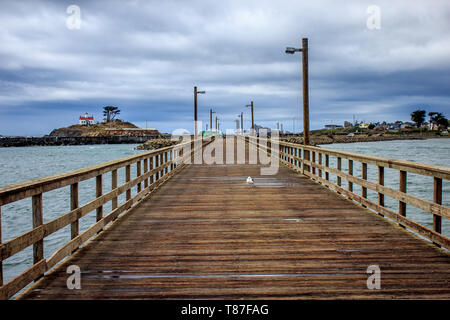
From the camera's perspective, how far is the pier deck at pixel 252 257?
351 centimetres

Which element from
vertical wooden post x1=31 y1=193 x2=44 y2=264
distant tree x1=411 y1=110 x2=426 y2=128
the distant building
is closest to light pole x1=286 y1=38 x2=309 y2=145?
vertical wooden post x1=31 y1=193 x2=44 y2=264

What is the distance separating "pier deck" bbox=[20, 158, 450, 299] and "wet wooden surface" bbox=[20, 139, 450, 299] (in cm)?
1

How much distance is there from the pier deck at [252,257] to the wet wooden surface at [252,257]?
0.4 inches

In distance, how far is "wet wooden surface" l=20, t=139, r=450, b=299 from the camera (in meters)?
3.51

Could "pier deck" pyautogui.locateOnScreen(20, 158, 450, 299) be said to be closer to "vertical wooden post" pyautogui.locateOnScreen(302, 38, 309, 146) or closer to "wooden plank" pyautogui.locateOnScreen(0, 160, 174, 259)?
"wooden plank" pyautogui.locateOnScreen(0, 160, 174, 259)

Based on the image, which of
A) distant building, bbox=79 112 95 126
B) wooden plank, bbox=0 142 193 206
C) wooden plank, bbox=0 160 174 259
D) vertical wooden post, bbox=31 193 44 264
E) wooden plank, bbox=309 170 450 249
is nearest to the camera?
wooden plank, bbox=0 160 174 259

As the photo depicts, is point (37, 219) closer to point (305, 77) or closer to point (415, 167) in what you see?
point (415, 167)

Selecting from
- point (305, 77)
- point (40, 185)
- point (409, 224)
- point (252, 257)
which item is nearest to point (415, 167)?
point (409, 224)

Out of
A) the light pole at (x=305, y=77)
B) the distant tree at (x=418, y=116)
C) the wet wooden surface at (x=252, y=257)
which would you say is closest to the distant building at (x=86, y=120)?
the distant tree at (x=418, y=116)

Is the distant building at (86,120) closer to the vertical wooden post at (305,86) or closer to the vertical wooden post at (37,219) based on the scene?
the vertical wooden post at (305,86)

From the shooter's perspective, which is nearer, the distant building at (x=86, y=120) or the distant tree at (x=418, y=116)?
the distant tree at (x=418, y=116)

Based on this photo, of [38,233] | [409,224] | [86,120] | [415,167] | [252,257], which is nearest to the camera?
[38,233]

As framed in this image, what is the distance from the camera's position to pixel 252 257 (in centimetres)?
446
